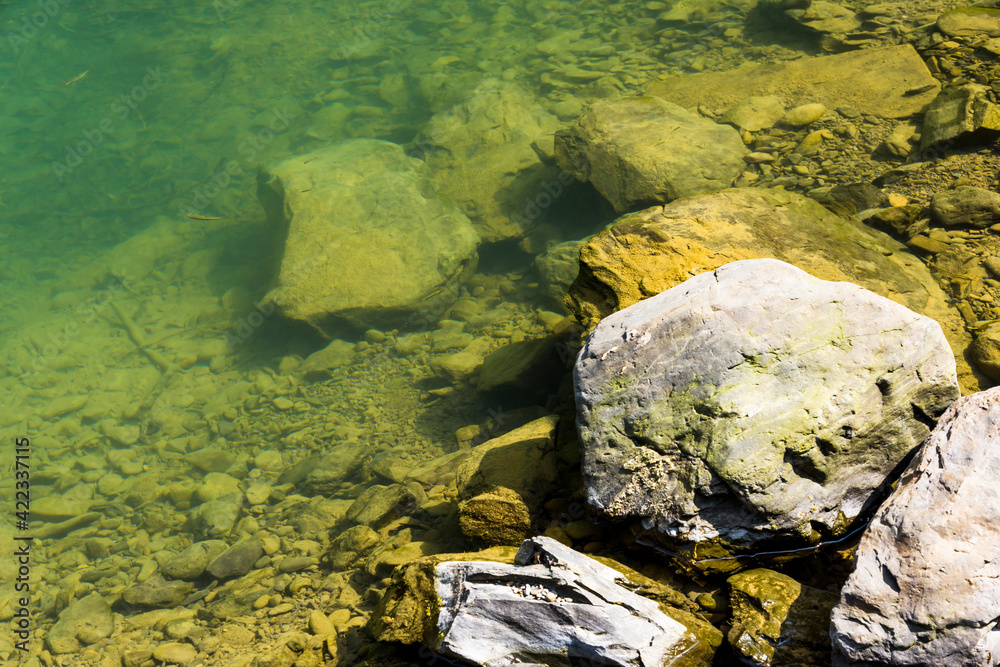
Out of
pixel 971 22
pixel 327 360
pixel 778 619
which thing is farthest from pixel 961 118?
pixel 327 360

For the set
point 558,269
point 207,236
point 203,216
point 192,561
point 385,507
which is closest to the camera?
point 385,507

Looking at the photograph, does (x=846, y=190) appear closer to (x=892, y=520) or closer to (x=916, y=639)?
(x=892, y=520)

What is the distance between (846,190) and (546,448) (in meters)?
3.54

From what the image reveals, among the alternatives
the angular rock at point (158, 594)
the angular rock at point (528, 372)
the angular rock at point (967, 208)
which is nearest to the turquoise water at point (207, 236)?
the angular rock at point (528, 372)

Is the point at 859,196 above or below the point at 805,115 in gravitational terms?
below

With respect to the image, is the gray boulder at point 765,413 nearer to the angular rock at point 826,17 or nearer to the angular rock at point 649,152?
the angular rock at point 649,152

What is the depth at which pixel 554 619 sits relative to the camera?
2381 millimetres

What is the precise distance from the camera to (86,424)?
7742 mm

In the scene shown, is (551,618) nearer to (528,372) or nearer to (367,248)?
(528,372)

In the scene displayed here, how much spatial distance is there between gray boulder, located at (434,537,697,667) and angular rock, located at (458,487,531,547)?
0.75 meters

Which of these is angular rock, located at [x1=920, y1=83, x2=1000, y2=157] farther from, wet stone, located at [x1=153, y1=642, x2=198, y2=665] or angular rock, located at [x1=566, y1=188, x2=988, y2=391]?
wet stone, located at [x1=153, y1=642, x2=198, y2=665]

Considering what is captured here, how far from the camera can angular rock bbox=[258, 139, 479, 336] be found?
24.0 feet

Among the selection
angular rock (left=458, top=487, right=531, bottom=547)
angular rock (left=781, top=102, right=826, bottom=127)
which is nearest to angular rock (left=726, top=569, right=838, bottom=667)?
angular rock (left=458, top=487, right=531, bottom=547)

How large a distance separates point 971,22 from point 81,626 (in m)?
9.44
